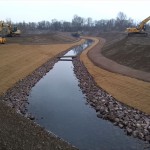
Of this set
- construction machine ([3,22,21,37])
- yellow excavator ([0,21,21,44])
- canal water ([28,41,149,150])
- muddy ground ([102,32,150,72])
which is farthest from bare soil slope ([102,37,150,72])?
construction machine ([3,22,21,37])

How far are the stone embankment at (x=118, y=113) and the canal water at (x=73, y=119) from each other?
1.81 feet

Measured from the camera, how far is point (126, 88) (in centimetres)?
3362

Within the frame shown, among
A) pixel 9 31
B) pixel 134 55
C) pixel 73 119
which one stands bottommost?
pixel 73 119

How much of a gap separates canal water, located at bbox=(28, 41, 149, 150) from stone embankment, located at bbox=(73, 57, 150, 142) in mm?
553

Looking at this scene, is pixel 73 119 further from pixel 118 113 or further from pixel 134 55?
pixel 134 55

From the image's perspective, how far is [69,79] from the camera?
41906mm

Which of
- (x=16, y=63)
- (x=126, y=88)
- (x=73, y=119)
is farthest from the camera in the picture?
(x=16, y=63)

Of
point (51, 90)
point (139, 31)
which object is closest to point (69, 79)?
point (51, 90)

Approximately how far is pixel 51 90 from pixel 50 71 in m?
13.5

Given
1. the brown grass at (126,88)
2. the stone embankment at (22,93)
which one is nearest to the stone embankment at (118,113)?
the brown grass at (126,88)

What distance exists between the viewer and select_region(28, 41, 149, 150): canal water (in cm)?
2010

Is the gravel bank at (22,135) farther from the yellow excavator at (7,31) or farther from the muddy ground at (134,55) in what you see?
the yellow excavator at (7,31)

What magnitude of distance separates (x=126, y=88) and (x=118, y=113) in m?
8.80

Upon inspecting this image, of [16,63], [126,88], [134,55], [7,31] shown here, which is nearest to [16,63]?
[16,63]
